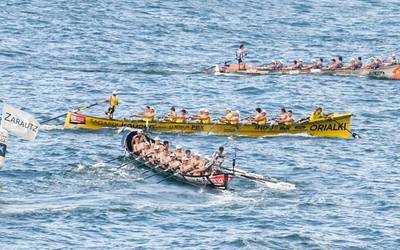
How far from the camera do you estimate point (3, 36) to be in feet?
367

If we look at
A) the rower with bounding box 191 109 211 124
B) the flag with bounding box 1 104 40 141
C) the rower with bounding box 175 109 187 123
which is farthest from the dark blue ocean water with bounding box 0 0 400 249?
the flag with bounding box 1 104 40 141

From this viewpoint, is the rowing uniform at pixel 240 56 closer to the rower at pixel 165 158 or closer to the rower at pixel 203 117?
the rower at pixel 203 117

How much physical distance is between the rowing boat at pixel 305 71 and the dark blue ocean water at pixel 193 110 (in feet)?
2.47

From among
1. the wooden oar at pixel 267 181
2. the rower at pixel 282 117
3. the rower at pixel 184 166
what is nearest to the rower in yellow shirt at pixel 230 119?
the rower at pixel 282 117

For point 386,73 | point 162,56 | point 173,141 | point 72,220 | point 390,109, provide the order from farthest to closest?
point 162,56, point 386,73, point 390,109, point 173,141, point 72,220

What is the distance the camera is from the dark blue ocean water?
60031 millimetres

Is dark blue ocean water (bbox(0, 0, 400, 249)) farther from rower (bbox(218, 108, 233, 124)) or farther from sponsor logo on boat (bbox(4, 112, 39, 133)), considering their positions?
sponsor logo on boat (bbox(4, 112, 39, 133))

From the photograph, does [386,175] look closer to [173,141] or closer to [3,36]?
[173,141]

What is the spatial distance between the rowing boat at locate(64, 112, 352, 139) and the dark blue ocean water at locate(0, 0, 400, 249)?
597 millimetres

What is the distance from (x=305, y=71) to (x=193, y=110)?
637 inches

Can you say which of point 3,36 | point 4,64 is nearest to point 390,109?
point 4,64

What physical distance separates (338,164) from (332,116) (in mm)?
6466

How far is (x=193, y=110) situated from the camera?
8875 centimetres

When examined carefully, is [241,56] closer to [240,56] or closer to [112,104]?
[240,56]
